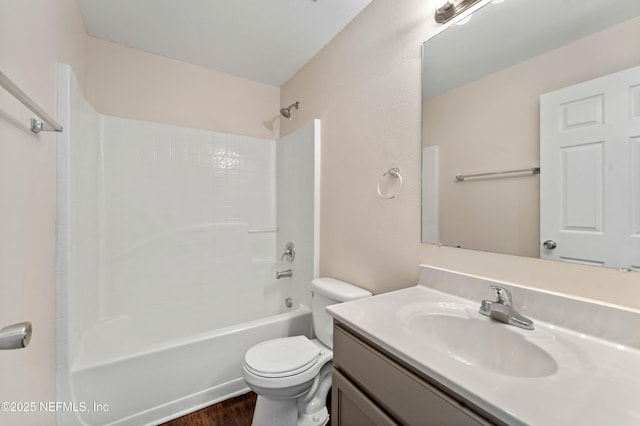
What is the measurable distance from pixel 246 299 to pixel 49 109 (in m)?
1.77

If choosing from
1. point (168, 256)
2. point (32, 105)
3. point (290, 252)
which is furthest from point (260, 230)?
point (32, 105)

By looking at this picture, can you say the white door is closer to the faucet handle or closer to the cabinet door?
the faucet handle

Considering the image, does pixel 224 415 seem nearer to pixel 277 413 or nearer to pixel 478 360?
pixel 277 413

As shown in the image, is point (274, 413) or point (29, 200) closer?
point (29, 200)

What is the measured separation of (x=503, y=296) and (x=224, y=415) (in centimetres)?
161

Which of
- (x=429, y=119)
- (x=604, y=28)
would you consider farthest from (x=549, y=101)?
(x=429, y=119)

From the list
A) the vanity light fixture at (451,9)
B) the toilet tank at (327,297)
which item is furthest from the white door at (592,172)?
the toilet tank at (327,297)

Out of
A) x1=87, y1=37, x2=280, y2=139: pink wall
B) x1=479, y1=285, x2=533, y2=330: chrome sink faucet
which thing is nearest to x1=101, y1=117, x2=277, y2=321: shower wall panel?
x1=87, y1=37, x2=280, y2=139: pink wall

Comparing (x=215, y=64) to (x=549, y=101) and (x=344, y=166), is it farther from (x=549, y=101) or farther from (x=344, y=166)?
(x=549, y=101)

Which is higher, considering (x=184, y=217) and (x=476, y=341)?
(x=184, y=217)

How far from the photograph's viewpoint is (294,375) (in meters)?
1.20

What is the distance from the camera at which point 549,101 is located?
82 centimetres

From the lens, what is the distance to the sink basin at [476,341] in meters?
0.71

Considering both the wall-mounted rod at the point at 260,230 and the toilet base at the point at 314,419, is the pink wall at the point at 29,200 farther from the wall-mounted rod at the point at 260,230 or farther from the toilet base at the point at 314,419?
the wall-mounted rod at the point at 260,230
